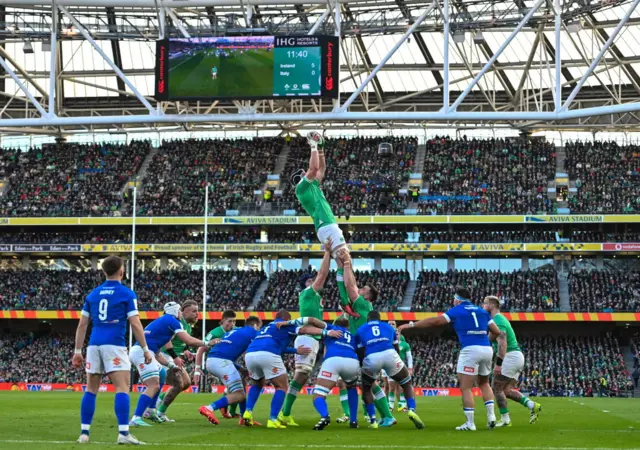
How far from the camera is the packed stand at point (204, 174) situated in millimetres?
57125

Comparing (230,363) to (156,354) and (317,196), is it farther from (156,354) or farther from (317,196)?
(317,196)

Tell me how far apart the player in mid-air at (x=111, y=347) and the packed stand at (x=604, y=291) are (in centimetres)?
3991

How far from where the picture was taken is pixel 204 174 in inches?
2330

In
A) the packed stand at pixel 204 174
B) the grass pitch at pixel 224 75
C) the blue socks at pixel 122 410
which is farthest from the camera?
the packed stand at pixel 204 174

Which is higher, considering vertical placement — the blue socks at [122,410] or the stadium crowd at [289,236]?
the stadium crowd at [289,236]

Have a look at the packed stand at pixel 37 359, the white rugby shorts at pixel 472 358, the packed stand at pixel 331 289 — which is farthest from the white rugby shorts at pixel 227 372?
the packed stand at pixel 331 289

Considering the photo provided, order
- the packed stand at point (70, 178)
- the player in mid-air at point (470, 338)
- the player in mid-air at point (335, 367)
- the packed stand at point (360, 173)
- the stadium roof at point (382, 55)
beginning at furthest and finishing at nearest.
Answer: the packed stand at point (70, 178), the packed stand at point (360, 173), the stadium roof at point (382, 55), the player in mid-air at point (470, 338), the player in mid-air at point (335, 367)

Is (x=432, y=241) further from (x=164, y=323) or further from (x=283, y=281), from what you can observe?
(x=164, y=323)

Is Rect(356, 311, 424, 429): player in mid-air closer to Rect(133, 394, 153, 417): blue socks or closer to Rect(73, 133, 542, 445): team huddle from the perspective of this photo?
Rect(73, 133, 542, 445): team huddle

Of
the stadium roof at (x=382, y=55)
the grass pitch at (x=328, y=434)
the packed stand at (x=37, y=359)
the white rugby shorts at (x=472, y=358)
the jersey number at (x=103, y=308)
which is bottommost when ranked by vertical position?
the packed stand at (x=37, y=359)

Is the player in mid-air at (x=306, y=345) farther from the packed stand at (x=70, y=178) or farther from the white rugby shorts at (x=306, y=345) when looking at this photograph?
the packed stand at (x=70, y=178)

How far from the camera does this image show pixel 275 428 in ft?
52.0

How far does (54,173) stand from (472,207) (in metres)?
25.4

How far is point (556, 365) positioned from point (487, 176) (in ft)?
47.5
